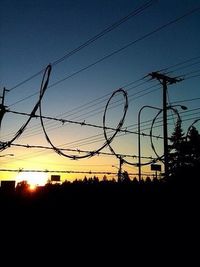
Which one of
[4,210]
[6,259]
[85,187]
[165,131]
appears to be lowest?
[6,259]

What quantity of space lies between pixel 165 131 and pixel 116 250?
14.1 m

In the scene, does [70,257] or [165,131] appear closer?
[70,257]

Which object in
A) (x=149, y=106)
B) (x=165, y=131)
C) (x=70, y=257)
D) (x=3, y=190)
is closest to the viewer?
(x=70, y=257)

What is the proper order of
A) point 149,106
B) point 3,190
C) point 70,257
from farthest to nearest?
point 149,106, point 3,190, point 70,257

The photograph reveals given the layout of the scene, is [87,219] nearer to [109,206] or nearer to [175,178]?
[109,206]

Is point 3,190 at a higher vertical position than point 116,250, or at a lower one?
higher

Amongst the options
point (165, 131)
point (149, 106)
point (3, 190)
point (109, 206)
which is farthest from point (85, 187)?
point (149, 106)

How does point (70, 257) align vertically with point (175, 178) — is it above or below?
below

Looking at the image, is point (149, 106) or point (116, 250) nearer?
point (116, 250)

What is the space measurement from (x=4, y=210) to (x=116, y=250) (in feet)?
14.5

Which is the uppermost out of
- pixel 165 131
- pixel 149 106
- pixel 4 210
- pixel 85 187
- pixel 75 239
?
pixel 149 106

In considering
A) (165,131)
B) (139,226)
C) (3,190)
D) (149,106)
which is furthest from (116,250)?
(149,106)

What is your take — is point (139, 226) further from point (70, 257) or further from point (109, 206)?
point (70, 257)

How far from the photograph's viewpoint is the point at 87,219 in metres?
12.6
